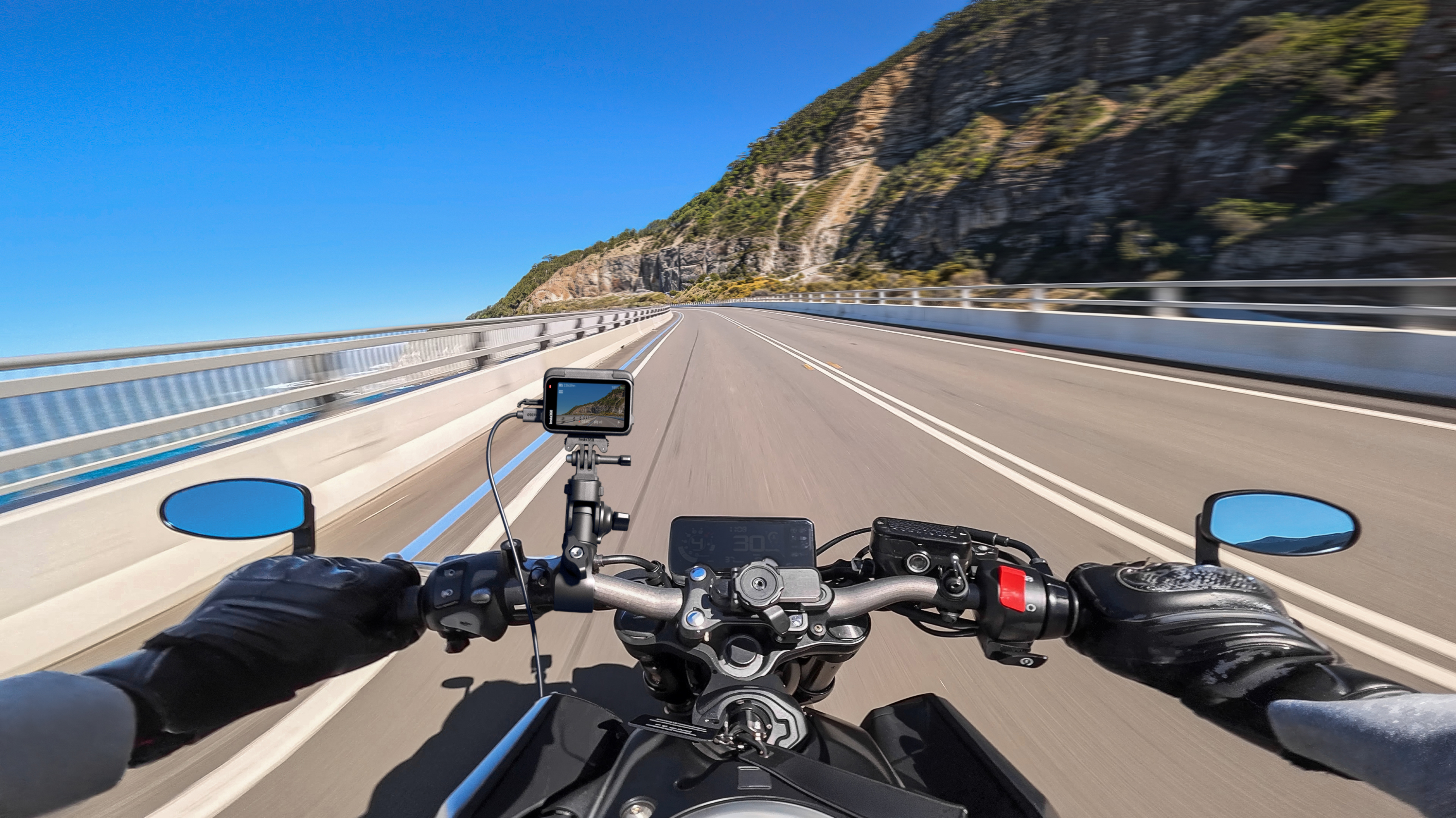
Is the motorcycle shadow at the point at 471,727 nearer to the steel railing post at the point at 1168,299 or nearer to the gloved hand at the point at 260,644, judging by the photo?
the gloved hand at the point at 260,644

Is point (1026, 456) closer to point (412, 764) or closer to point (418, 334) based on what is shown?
point (412, 764)

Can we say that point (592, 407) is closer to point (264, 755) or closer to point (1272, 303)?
point (264, 755)

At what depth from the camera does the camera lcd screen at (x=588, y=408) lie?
1605 mm

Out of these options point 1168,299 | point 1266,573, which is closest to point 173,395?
point 1266,573

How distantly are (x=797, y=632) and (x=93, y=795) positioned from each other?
3.96 ft

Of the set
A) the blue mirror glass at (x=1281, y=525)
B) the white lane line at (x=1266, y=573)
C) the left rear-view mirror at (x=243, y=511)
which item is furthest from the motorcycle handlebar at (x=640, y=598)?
the white lane line at (x=1266, y=573)

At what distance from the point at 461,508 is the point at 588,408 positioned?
13.2ft

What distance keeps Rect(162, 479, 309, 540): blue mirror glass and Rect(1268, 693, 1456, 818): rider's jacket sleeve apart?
2.17m

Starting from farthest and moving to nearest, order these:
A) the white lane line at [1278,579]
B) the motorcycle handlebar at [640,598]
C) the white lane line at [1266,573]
A: the white lane line at [1266,573], the white lane line at [1278,579], the motorcycle handlebar at [640,598]

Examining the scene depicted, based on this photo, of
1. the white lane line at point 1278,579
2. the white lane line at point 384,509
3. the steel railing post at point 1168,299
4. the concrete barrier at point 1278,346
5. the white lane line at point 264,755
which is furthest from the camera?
the steel railing post at point 1168,299

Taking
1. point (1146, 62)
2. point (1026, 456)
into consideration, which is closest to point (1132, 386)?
point (1026, 456)

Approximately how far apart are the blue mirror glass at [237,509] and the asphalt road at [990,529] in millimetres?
1101

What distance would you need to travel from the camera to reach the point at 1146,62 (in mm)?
Result: 50625

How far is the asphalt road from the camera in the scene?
2207 mm
